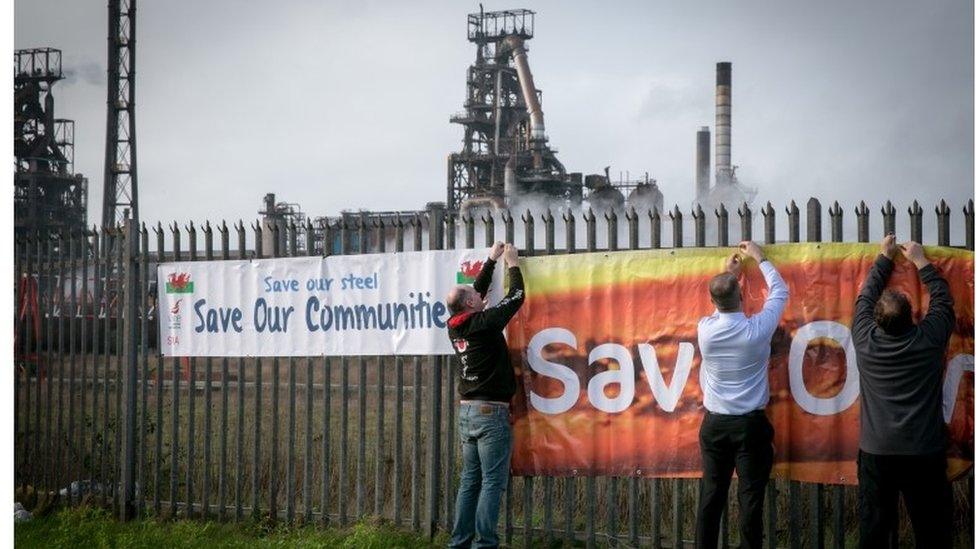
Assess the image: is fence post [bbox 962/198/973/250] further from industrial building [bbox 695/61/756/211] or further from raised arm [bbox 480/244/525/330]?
industrial building [bbox 695/61/756/211]

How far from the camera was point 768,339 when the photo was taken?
5734 millimetres

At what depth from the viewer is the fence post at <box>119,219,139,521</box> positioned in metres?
8.66

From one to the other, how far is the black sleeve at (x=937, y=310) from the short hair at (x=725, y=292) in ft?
3.29

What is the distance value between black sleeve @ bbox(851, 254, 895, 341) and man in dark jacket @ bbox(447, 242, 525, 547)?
208cm

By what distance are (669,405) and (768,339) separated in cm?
97

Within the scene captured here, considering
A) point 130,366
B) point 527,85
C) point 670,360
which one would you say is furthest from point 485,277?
point 527,85

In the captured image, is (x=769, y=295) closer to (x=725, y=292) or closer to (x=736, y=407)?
(x=725, y=292)

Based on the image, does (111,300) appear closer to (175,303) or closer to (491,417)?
(175,303)

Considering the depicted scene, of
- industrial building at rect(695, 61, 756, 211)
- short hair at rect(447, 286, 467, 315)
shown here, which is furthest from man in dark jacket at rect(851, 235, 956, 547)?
industrial building at rect(695, 61, 756, 211)

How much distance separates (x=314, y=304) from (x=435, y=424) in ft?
4.46

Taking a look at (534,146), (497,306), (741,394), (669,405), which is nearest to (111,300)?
(497,306)

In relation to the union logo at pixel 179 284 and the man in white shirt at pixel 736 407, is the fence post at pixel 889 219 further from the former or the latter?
the union logo at pixel 179 284

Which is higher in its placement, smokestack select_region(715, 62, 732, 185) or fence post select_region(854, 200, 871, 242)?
smokestack select_region(715, 62, 732, 185)

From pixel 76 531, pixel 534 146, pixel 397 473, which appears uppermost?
pixel 534 146
